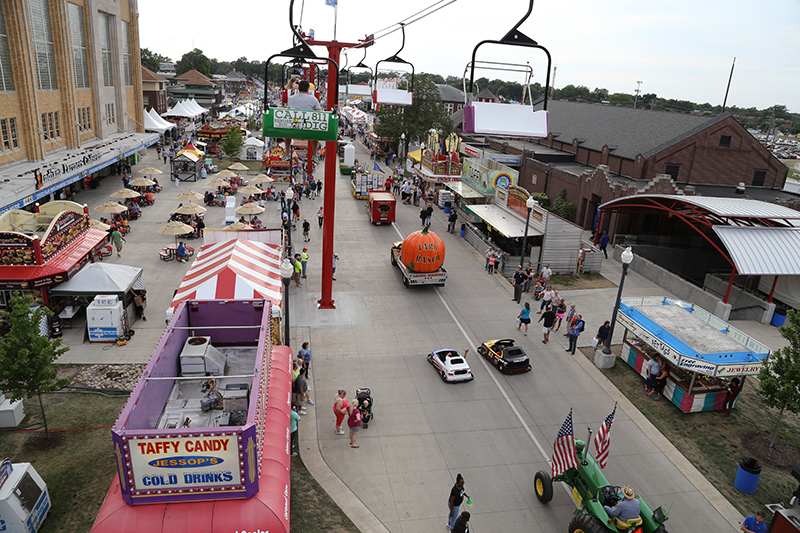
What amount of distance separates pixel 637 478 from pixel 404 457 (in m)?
6.02

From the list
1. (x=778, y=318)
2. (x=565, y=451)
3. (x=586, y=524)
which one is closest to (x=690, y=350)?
(x=565, y=451)

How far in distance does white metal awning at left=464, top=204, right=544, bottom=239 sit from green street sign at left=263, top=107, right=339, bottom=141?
17.8m

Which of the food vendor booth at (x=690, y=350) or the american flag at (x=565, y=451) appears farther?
the food vendor booth at (x=690, y=350)

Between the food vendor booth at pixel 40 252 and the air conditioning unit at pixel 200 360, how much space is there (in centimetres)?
975

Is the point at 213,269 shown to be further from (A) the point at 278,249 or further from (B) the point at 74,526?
(B) the point at 74,526

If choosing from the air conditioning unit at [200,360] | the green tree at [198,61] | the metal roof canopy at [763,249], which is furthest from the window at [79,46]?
the green tree at [198,61]

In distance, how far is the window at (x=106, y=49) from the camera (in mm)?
46562

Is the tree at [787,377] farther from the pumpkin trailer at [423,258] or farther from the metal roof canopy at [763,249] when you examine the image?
the pumpkin trailer at [423,258]

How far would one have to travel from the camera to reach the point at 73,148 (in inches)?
1553

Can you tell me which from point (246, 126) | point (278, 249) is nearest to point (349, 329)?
point (278, 249)

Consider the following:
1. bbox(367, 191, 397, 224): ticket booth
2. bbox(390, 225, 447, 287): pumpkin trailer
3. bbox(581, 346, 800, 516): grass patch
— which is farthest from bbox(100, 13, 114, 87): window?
bbox(581, 346, 800, 516): grass patch

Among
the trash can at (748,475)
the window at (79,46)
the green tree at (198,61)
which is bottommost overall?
the trash can at (748,475)

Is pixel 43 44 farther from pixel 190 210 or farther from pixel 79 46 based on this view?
pixel 190 210

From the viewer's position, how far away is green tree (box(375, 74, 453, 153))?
60.6m
